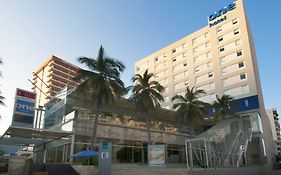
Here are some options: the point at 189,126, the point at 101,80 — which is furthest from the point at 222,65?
the point at 101,80

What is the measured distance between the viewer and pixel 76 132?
98.0ft

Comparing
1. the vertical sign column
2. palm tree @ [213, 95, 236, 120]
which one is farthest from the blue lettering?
the vertical sign column

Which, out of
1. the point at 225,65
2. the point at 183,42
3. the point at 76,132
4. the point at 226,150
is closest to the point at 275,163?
the point at 225,65

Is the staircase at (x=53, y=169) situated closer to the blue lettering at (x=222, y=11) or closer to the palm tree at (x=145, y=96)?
the palm tree at (x=145, y=96)

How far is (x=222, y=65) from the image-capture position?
54844 mm

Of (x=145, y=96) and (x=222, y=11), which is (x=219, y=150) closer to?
(x=145, y=96)

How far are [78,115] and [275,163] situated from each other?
130ft

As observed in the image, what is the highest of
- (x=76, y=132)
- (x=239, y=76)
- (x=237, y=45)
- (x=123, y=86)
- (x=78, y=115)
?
(x=237, y=45)

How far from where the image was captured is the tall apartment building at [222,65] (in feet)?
160

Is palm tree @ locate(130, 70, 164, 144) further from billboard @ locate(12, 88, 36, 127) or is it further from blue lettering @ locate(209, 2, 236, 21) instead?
blue lettering @ locate(209, 2, 236, 21)

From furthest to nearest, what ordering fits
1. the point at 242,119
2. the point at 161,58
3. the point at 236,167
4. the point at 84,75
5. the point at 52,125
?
the point at 161,58, the point at 242,119, the point at 52,125, the point at 84,75, the point at 236,167

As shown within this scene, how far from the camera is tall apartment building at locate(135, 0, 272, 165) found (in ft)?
160

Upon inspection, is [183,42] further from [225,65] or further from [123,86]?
[123,86]

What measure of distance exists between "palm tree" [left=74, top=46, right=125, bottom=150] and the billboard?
7447 millimetres
